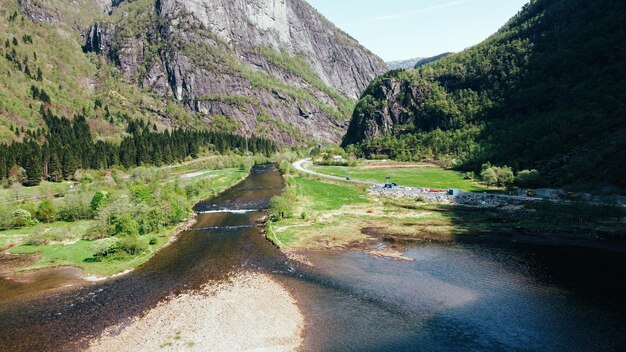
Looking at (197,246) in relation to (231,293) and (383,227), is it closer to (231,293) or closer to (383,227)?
(231,293)

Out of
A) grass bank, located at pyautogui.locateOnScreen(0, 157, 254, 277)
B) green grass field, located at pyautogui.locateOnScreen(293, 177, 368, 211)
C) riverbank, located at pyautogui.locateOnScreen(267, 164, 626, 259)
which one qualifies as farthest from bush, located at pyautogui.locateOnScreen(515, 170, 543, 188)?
grass bank, located at pyautogui.locateOnScreen(0, 157, 254, 277)

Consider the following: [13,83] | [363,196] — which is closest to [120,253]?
[363,196]

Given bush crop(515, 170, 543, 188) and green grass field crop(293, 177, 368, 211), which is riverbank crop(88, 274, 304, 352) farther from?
bush crop(515, 170, 543, 188)

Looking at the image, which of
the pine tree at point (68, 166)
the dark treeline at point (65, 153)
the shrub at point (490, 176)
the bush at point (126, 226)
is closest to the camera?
the bush at point (126, 226)

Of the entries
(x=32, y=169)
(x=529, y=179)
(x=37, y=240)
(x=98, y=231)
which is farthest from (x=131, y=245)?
(x=529, y=179)

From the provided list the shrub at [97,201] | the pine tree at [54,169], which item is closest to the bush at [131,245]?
the shrub at [97,201]

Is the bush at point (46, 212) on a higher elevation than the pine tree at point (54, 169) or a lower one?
lower

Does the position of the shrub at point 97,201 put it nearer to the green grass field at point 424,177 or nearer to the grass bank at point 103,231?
the grass bank at point 103,231

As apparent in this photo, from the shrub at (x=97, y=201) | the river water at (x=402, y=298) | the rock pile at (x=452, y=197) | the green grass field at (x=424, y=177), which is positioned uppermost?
the shrub at (x=97, y=201)
